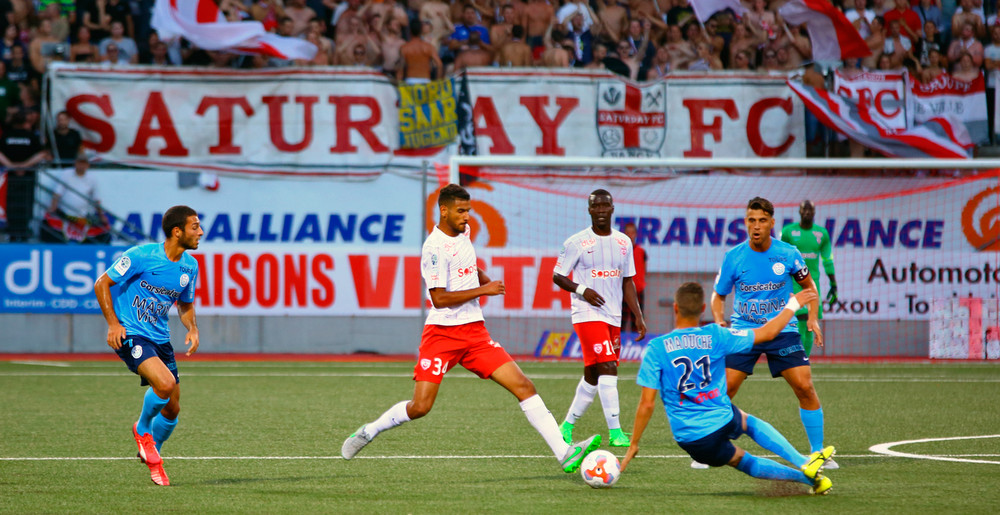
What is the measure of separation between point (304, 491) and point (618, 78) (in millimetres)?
14309

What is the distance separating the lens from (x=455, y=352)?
794 centimetres

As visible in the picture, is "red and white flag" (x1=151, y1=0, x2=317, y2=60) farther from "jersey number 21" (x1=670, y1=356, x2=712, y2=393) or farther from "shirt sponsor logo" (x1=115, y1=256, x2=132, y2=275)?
"jersey number 21" (x1=670, y1=356, x2=712, y2=393)

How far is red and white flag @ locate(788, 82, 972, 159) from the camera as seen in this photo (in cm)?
2008

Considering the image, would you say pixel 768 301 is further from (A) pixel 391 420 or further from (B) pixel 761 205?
(A) pixel 391 420

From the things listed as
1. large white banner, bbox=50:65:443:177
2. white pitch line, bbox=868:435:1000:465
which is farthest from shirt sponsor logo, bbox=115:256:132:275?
large white banner, bbox=50:65:443:177

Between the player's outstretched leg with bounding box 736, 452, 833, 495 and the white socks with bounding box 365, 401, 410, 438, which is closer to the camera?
the player's outstretched leg with bounding box 736, 452, 833, 495

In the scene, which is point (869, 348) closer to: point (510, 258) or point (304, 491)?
point (510, 258)

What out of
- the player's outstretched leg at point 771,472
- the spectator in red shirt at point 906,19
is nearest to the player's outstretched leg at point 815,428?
the player's outstretched leg at point 771,472

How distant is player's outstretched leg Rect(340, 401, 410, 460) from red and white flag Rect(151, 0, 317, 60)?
521 inches

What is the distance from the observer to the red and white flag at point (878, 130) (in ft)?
65.9

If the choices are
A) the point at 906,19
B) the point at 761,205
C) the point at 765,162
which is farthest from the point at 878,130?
the point at 761,205

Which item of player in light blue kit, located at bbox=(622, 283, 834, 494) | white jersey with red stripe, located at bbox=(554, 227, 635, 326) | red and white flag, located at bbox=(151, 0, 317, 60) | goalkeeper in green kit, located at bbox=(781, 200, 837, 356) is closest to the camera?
player in light blue kit, located at bbox=(622, 283, 834, 494)

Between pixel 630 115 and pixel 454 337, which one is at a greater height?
pixel 630 115

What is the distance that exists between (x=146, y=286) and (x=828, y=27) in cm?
1580
